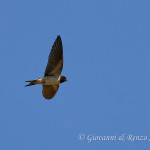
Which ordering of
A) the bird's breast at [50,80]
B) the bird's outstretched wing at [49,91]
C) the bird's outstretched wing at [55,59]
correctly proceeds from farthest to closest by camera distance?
the bird's outstretched wing at [49,91] < the bird's breast at [50,80] < the bird's outstretched wing at [55,59]

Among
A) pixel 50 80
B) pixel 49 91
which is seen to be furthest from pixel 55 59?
pixel 49 91

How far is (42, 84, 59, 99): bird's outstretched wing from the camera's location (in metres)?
11.1

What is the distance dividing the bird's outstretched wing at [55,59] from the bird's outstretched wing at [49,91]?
480 millimetres

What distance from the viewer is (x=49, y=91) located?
1117 centimetres

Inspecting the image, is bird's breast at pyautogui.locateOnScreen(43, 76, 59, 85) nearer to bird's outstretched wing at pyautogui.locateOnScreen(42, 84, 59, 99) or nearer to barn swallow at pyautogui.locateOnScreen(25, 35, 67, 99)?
barn swallow at pyautogui.locateOnScreen(25, 35, 67, 99)

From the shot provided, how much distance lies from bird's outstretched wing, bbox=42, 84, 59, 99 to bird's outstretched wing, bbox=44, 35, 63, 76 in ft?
1.58

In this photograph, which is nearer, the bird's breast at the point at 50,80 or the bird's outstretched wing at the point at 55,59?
the bird's outstretched wing at the point at 55,59

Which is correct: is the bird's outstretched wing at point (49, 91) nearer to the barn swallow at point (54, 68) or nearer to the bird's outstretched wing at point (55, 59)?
the barn swallow at point (54, 68)

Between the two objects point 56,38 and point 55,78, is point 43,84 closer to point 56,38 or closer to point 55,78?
point 55,78

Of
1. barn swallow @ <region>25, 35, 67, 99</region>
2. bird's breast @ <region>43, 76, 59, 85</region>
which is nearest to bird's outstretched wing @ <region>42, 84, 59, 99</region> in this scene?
barn swallow @ <region>25, 35, 67, 99</region>

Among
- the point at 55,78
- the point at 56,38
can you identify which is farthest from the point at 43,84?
the point at 56,38

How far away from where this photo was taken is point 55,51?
10586 millimetres

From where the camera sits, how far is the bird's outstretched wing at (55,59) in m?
10.6

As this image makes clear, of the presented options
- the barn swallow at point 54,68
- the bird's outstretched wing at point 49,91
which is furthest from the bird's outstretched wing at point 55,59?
the bird's outstretched wing at point 49,91
